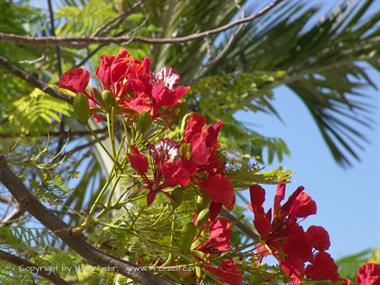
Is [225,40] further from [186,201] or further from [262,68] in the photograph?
[186,201]

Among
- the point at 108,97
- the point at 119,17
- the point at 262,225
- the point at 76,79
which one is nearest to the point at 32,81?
the point at 119,17

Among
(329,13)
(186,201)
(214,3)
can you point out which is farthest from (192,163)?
(329,13)

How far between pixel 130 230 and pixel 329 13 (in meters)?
4.55

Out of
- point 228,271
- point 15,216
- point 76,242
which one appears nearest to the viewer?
point 76,242

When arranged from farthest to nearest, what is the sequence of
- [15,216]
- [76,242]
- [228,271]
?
[15,216] → [228,271] → [76,242]

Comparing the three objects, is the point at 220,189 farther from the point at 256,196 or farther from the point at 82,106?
the point at 82,106

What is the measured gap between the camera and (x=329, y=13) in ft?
17.9

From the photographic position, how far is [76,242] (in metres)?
1.08

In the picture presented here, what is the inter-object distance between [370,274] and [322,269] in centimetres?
10

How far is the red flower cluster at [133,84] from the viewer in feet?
3.92

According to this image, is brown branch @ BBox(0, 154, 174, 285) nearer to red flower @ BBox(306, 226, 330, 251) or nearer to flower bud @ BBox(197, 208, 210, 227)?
flower bud @ BBox(197, 208, 210, 227)

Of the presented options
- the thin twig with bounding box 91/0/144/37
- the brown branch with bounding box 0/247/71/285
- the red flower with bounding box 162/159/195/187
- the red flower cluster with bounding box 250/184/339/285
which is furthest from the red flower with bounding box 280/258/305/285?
the thin twig with bounding box 91/0/144/37

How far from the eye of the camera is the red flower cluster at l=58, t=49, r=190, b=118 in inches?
47.1

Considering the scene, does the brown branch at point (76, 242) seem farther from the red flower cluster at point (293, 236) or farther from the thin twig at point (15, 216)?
the red flower cluster at point (293, 236)
